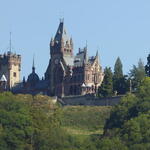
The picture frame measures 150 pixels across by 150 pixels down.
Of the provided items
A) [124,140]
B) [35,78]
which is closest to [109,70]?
[35,78]

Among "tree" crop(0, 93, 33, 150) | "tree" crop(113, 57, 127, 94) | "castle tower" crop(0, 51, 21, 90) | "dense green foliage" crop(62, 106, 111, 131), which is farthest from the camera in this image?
"castle tower" crop(0, 51, 21, 90)

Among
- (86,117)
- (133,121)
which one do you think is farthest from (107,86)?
(133,121)

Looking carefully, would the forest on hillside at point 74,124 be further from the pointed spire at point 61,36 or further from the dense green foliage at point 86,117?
the pointed spire at point 61,36

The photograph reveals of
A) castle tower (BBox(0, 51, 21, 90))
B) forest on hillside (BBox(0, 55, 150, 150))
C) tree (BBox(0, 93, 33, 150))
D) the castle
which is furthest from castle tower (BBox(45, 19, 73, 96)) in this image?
tree (BBox(0, 93, 33, 150))

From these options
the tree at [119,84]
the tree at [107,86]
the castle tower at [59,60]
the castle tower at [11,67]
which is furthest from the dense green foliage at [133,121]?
the castle tower at [11,67]

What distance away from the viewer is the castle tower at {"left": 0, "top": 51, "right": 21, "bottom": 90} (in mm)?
181875

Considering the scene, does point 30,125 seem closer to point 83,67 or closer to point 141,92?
point 141,92

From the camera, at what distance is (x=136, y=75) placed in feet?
550

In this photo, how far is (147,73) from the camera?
16925 cm

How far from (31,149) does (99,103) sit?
29346 mm

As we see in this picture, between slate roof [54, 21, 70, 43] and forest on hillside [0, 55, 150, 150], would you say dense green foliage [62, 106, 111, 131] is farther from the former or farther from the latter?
slate roof [54, 21, 70, 43]

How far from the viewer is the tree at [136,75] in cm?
16650

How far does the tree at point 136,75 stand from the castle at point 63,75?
544 cm

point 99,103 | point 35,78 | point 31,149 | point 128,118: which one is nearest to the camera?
point 31,149
